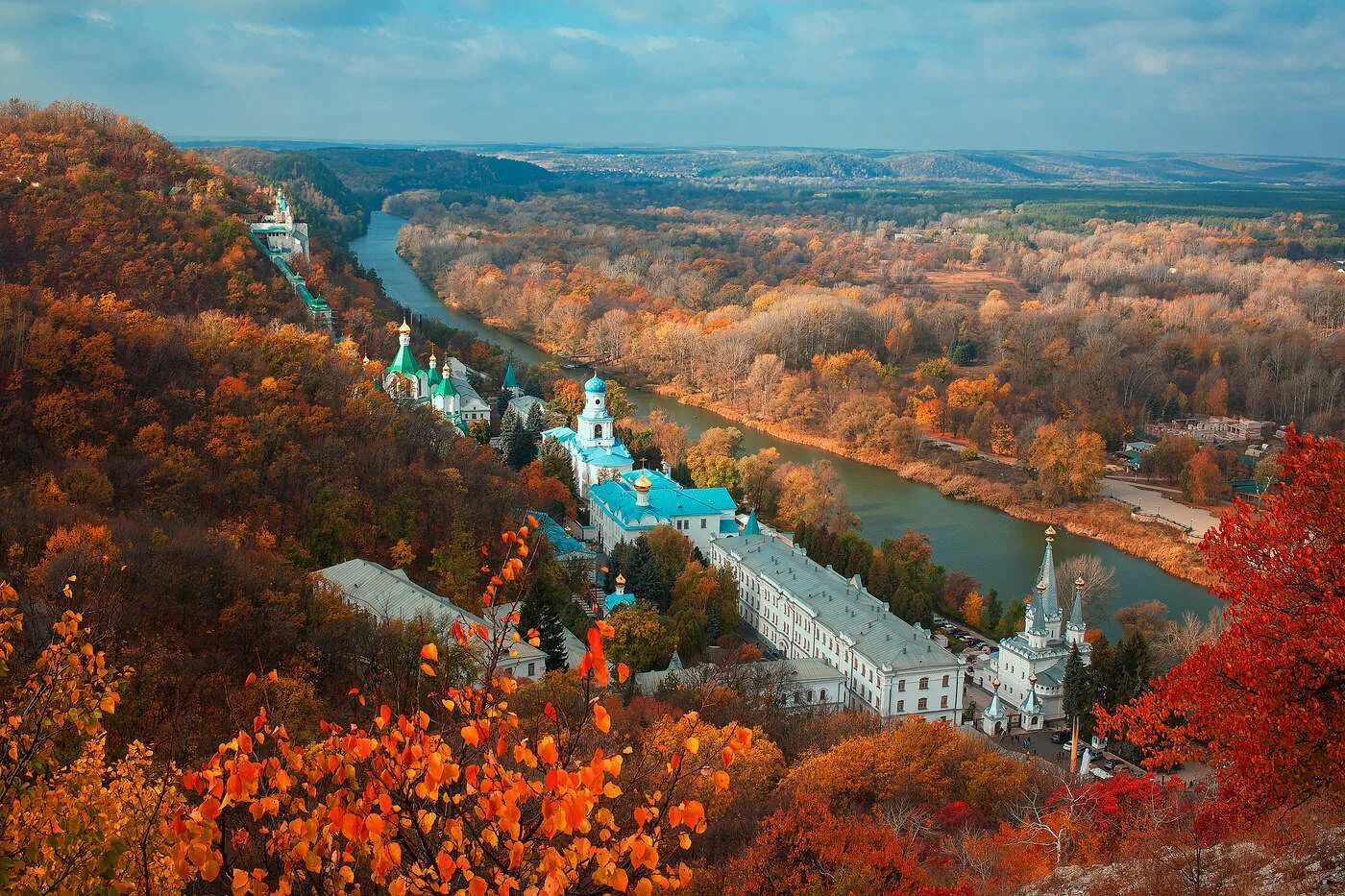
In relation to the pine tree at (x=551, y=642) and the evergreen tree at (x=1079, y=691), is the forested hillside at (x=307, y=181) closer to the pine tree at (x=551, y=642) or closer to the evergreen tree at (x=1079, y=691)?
the pine tree at (x=551, y=642)

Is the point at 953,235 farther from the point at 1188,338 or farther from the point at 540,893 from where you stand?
the point at 540,893

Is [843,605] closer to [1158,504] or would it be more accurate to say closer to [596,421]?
[596,421]

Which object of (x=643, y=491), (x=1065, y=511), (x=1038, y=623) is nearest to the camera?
(x=1038, y=623)

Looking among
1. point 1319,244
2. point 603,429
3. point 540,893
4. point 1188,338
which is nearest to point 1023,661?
point 603,429

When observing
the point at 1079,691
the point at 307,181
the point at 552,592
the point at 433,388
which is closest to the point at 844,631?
the point at 1079,691

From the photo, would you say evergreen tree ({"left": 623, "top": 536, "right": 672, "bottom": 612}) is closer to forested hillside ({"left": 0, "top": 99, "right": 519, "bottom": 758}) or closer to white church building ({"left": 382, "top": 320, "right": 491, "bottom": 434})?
forested hillside ({"left": 0, "top": 99, "right": 519, "bottom": 758})

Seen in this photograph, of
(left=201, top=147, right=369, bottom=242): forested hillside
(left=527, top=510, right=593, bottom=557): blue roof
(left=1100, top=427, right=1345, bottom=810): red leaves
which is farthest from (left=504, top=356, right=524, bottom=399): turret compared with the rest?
(left=201, top=147, right=369, bottom=242): forested hillside
